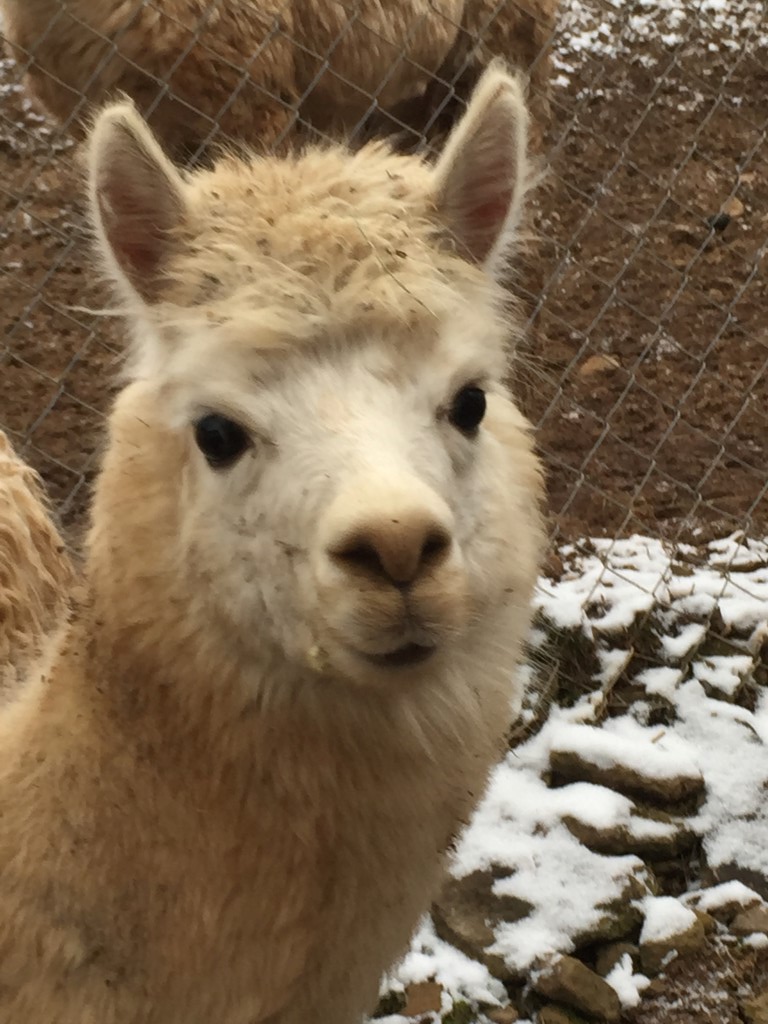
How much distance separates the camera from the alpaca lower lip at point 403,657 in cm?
129

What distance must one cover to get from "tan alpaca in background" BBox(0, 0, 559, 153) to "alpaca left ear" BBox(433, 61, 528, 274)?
202 cm

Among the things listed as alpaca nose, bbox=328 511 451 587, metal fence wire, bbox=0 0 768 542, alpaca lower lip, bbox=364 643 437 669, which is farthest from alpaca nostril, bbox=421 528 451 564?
metal fence wire, bbox=0 0 768 542

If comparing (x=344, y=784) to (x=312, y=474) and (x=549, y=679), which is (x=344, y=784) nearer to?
(x=312, y=474)

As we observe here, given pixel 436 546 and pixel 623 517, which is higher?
pixel 623 517

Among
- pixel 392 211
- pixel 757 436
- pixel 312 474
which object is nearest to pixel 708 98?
pixel 757 436

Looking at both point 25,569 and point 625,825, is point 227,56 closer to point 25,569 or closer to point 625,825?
point 25,569

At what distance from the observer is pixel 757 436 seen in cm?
412

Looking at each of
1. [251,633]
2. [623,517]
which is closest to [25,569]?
[251,633]

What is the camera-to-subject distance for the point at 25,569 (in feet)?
7.62

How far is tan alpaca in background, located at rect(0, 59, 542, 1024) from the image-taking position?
4.58 feet

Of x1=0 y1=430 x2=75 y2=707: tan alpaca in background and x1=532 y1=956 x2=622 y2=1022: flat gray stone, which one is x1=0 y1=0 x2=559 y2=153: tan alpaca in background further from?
x1=532 y1=956 x2=622 y2=1022: flat gray stone

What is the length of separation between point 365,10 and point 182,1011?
3.53 metres

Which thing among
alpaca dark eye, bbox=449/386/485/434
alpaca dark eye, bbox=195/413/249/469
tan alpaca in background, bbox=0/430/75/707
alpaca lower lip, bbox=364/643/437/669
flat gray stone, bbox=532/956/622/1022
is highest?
alpaca dark eye, bbox=449/386/485/434

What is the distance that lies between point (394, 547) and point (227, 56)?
285cm
